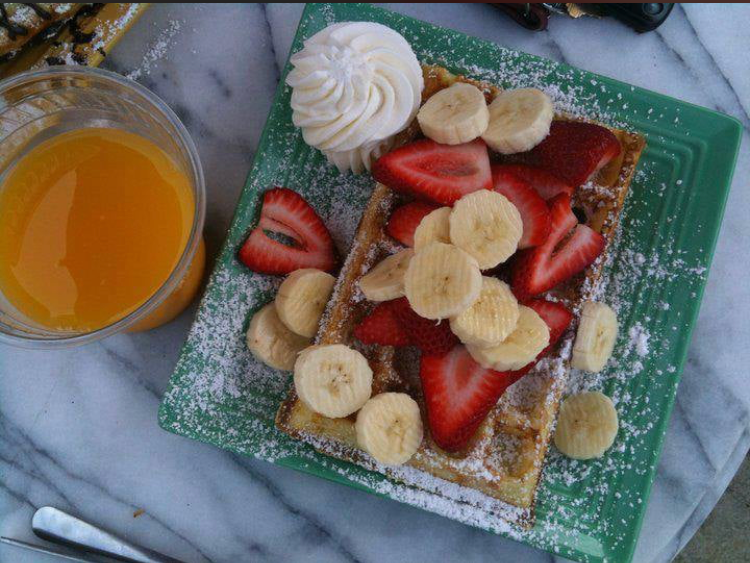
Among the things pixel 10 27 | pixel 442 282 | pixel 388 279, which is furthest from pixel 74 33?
pixel 442 282

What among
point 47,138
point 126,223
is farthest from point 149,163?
point 47,138

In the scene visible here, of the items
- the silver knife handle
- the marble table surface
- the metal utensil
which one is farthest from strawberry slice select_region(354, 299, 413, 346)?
the metal utensil

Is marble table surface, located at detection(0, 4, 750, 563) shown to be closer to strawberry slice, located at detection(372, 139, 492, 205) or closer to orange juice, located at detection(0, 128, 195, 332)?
orange juice, located at detection(0, 128, 195, 332)

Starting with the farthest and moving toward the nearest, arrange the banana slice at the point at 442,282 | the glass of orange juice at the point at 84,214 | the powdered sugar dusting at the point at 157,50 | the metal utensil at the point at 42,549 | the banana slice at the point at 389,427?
the powdered sugar dusting at the point at 157,50 < the metal utensil at the point at 42,549 < the glass of orange juice at the point at 84,214 < the banana slice at the point at 389,427 < the banana slice at the point at 442,282

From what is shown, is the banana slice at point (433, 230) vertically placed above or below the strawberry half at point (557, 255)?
above

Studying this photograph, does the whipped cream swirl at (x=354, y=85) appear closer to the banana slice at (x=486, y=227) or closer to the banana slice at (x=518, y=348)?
the banana slice at (x=486, y=227)

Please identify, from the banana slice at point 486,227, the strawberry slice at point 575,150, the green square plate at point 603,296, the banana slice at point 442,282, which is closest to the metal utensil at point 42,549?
the green square plate at point 603,296
